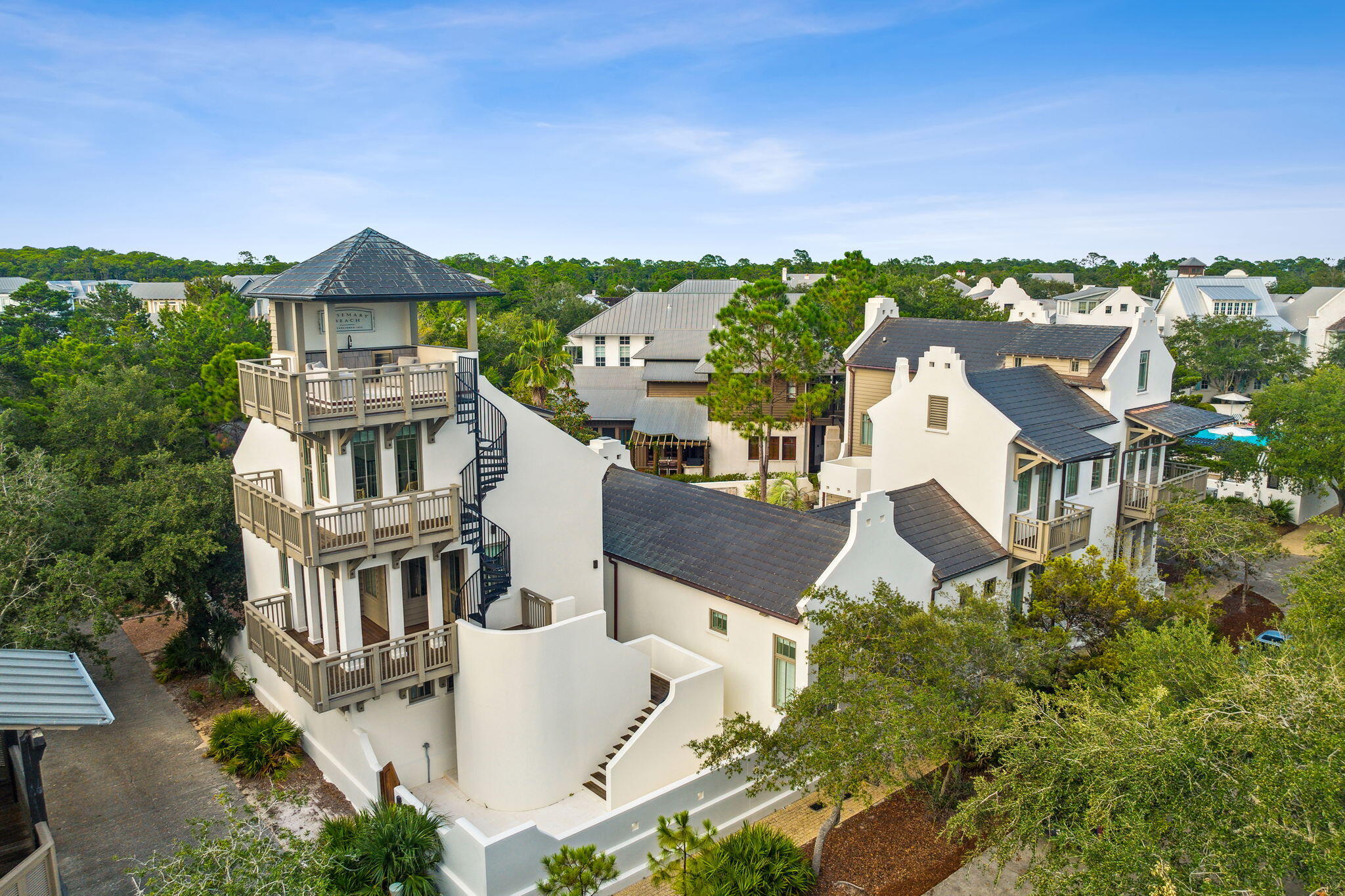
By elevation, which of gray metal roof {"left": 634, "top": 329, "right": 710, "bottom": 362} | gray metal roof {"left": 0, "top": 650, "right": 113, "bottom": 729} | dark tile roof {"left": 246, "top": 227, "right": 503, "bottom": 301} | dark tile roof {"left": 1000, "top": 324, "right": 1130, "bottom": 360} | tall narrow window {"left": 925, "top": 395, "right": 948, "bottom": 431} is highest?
dark tile roof {"left": 246, "top": 227, "right": 503, "bottom": 301}

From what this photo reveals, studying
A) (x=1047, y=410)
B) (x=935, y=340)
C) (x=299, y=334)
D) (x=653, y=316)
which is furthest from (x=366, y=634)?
(x=653, y=316)

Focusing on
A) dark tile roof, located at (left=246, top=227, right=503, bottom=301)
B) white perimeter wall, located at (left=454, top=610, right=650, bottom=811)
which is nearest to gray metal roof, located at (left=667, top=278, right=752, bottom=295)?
dark tile roof, located at (left=246, top=227, right=503, bottom=301)

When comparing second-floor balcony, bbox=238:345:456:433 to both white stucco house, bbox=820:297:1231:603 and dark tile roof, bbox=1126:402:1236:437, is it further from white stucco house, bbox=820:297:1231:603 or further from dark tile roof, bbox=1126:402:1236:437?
dark tile roof, bbox=1126:402:1236:437

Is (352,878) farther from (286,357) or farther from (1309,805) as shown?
(1309,805)

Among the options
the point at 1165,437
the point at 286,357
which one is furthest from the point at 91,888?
the point at 1165,437

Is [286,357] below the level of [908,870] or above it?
above

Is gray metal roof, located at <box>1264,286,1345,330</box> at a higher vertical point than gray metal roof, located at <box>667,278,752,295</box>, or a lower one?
lower

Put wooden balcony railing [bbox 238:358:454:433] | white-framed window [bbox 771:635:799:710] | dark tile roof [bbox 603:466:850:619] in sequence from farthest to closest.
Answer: dark tile roof [bbox 603:466:850:619], white-framed window [bbox 771:635:799:710], wooden balcony railing [bbox 238:358:454:433]
